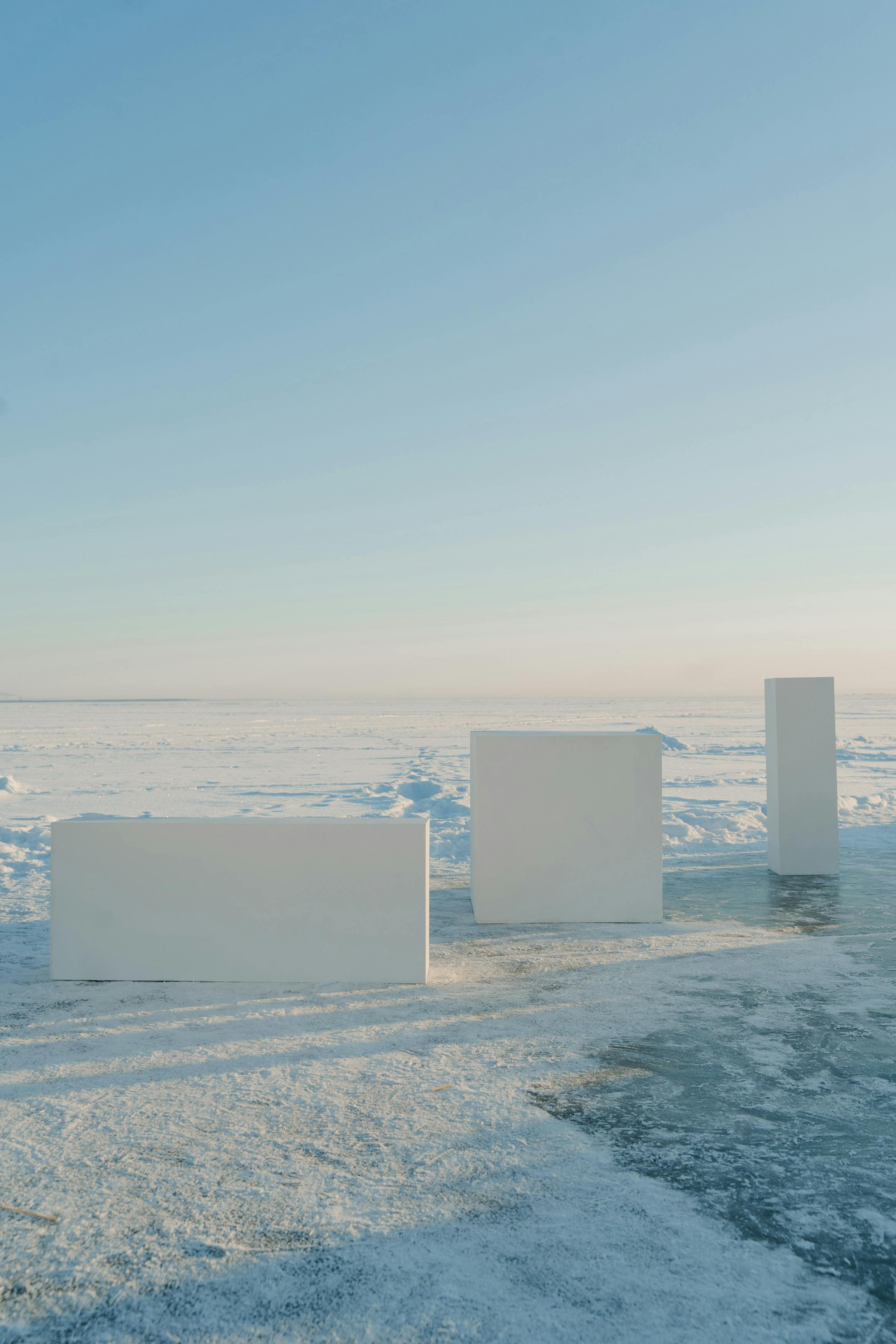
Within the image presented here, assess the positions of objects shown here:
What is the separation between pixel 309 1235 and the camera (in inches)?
95.7

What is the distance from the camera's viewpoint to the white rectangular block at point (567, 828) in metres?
6.29

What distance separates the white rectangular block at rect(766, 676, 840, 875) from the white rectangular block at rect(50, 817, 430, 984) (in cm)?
455

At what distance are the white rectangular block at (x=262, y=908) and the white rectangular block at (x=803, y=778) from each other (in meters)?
4.55

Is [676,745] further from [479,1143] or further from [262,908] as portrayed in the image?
[479,1143]

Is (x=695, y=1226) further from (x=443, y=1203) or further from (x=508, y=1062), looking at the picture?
(x=508, y=1062)

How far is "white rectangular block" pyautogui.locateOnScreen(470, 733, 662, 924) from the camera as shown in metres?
6.29

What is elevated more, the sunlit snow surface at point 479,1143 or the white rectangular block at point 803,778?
the white rectangular block at point 803,778

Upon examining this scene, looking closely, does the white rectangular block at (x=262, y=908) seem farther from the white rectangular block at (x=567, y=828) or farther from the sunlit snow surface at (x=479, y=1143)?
the white rectangular block at (x=567, y=828)

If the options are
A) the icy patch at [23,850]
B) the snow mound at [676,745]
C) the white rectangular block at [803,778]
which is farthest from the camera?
the snow mound at [676,745]

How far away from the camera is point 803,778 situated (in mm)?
8102

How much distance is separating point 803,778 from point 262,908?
5.46m

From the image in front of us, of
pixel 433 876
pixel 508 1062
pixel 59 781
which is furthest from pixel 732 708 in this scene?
pixel 508 1062

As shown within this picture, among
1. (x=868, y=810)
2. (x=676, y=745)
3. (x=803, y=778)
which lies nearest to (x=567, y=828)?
(x=803, y=778)

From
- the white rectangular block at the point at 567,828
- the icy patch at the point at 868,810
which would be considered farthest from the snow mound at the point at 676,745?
the white rectangular block at the point at 567,828
